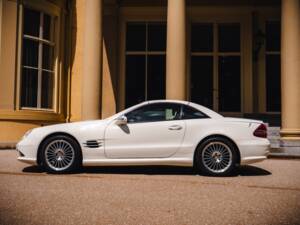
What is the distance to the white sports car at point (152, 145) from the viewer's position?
664 cm

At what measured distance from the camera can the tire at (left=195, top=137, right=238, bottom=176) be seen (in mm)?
6629

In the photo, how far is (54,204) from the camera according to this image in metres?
4.43

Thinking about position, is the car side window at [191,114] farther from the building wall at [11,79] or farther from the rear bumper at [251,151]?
the building wall at [11,79]

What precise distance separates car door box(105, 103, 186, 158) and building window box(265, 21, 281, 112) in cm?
866

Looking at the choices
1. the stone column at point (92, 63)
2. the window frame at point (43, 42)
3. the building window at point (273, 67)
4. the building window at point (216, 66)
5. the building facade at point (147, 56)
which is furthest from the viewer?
the building window at point (216, 66)

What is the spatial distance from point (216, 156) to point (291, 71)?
17.4ft

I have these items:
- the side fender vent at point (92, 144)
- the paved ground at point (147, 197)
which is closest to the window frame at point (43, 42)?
the paved ground at point (147, 197)

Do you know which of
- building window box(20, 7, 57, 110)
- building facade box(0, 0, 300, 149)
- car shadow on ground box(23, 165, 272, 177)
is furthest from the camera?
building facade box(0, 0, 300, 149)

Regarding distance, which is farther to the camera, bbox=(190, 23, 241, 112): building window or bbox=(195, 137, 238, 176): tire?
bbox=(190, 23, 241, 112): building window

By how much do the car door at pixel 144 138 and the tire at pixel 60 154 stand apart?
541 millimetres

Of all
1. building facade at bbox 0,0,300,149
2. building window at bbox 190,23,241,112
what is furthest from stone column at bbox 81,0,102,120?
building window at bbox 190,23,241,112

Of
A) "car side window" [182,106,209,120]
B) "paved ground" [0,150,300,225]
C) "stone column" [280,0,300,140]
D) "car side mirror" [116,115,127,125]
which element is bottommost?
"paved ground" [0,150,300,225]

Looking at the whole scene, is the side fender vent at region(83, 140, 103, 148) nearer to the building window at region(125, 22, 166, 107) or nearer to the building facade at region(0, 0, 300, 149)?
the building facade at region(0, 0, 300, 149)

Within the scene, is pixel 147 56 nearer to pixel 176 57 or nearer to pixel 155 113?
pixel 176 57
